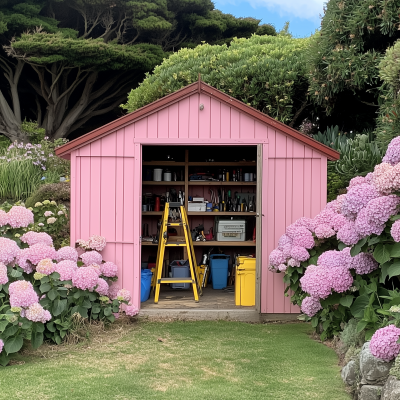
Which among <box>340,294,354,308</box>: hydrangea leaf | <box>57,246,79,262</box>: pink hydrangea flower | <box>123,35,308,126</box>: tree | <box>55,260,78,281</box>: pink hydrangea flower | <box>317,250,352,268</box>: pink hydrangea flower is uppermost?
<box>123,35,308,126</box>: tree

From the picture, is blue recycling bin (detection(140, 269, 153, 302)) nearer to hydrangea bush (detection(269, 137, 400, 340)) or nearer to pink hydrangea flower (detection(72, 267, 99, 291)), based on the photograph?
pink hydrangea flower (detection(72, 267, 99, 291))

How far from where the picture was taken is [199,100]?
21.5ft

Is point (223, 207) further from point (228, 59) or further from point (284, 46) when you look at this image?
point (284, 46)

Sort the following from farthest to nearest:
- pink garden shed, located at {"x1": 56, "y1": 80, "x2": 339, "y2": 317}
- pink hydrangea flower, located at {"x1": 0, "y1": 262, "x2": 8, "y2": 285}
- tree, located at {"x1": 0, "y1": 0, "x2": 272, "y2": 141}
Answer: tree, located at {"x1": 0, "y1": 0, "x2": 272, "y2": 141} < pink garden shed, located at {"x1": 56, "y1": 80, "x2": 339, "y2": 317} < pink hydrangea flower, located at {"x1": 0, "y1": 262, "x2": 8, "y2": 285}

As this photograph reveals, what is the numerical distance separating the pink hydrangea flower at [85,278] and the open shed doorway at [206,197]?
8.80ft

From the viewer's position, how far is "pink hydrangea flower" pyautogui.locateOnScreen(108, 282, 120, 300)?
21.0 ft

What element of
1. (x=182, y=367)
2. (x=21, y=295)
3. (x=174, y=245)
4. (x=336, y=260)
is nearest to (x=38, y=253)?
(x=21, y=295)

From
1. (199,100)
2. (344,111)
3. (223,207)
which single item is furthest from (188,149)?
(344,111)

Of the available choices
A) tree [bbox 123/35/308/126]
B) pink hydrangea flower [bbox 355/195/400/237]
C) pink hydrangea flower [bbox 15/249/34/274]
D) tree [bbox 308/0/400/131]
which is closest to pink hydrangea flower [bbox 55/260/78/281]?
pink hydrangea flower [bbox 15/249/34/274]

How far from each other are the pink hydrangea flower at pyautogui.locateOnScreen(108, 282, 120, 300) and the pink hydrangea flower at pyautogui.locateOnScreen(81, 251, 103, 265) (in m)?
0.43

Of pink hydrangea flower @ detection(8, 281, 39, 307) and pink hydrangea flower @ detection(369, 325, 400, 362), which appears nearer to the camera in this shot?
pink hydrangea flower @ detection(369, 325, 400, 362)

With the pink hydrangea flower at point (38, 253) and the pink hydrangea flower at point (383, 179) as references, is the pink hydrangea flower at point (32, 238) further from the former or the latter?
the pink hydrangea flower at point (383, 179)

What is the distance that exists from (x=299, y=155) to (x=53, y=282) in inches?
133

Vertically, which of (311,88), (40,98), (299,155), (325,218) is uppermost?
(40,98)
